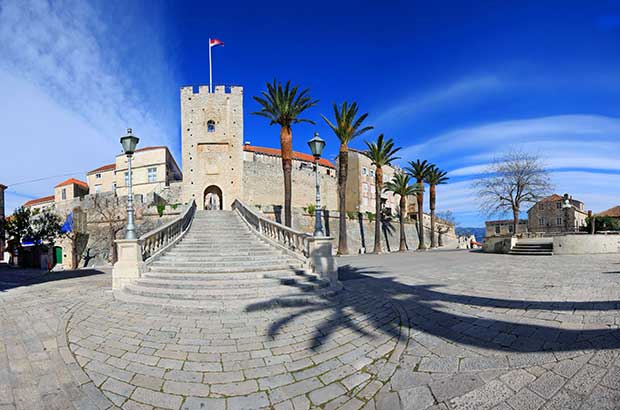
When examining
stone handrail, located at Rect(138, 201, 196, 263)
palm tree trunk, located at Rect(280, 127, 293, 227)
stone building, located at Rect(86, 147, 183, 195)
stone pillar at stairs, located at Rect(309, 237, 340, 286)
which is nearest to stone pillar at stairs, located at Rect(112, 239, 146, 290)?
stone handrail, located at Rect(138, 201, 196, 263)

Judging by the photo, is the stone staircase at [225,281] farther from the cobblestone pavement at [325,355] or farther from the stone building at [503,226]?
the stone building at [503,226]

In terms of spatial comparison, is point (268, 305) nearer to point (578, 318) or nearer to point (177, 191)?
point (578, 318)

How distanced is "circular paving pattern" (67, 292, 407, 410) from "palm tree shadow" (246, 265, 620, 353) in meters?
0.07

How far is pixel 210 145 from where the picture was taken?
2917cm

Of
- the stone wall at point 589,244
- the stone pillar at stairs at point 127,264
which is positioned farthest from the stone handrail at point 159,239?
the stone wall at point 589,244

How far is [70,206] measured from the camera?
26.6 metres

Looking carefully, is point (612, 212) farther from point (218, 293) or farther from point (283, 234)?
point (218, 293)

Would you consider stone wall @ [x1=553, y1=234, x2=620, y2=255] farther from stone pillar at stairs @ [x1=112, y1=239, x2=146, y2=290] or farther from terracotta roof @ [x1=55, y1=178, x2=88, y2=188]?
terracotta roof @ [x1=55, y1=178, x2=88, y2=188]

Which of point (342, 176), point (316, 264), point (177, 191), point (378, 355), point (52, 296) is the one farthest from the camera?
point (177, 191)

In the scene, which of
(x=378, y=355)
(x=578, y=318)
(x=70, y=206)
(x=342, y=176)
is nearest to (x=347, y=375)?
(x=378, y=355)

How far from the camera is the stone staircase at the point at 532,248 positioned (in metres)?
16.0

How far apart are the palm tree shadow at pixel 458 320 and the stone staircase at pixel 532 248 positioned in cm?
1310

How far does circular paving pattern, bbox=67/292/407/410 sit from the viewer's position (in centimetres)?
298

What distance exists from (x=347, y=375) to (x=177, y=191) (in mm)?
33689
